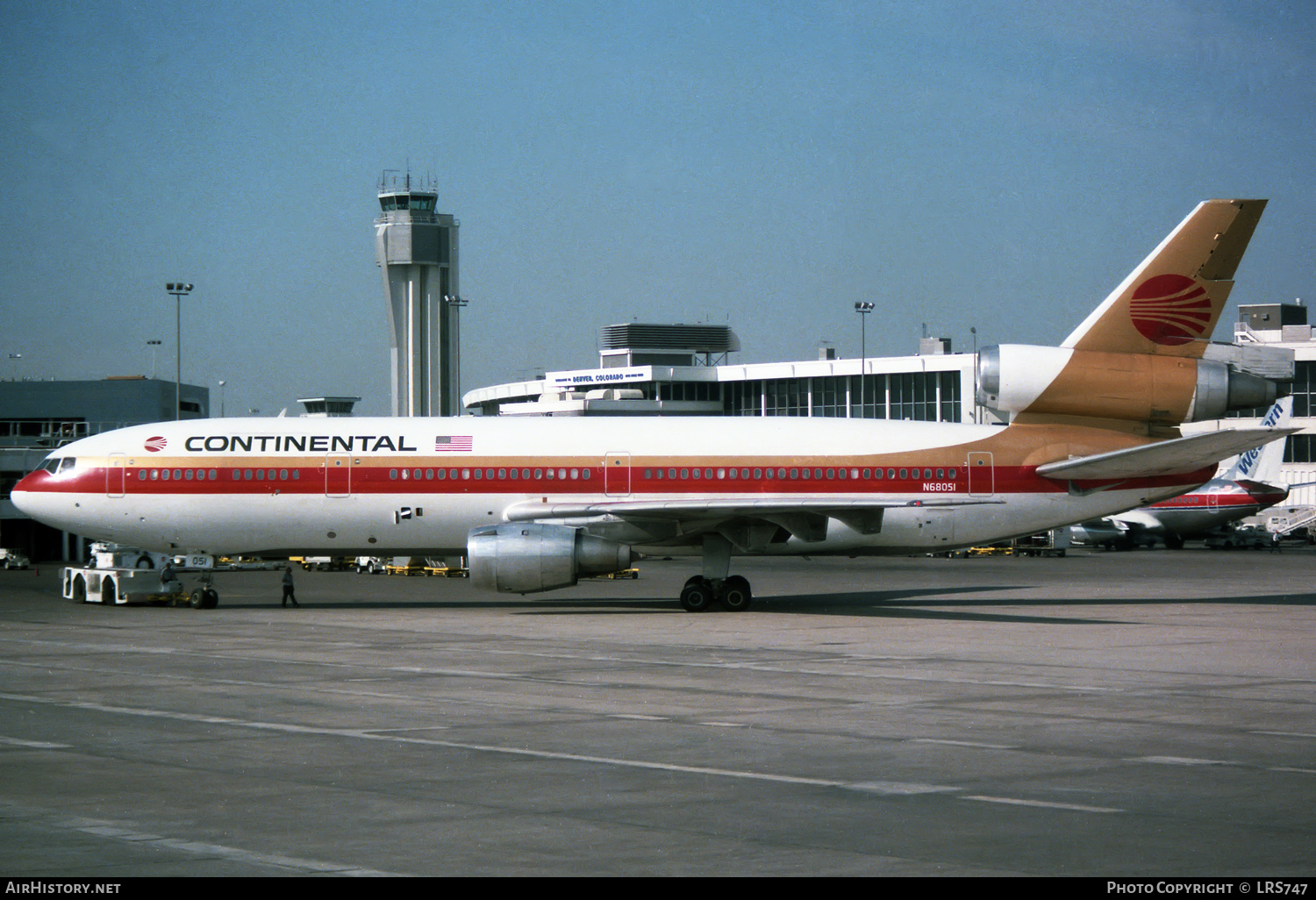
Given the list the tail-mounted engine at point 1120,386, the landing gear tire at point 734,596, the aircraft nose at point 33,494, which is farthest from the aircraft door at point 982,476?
the aircraft nose at point 33,494

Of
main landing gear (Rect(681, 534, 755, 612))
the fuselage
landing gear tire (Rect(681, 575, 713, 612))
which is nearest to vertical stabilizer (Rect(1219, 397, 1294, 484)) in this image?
the fuselage

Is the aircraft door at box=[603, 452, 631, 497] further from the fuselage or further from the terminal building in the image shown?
the terminal building

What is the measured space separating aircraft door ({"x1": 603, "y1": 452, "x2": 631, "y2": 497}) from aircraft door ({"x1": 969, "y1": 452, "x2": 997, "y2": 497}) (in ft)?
29.3

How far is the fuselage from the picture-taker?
34625 mm

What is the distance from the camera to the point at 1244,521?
304ft

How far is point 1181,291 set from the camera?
34469mm

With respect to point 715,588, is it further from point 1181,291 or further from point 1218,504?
point 1218,504

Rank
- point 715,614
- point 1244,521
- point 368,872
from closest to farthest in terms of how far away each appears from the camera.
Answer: point 368,872, point 715,614, point 1244,521

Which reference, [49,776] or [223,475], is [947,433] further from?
[49,776]

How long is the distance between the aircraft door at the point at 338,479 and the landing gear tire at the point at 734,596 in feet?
32.9

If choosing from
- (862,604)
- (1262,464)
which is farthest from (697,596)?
(1262,464)

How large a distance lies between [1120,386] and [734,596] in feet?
37.3

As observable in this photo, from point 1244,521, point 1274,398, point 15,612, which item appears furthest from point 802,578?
point 1244,521

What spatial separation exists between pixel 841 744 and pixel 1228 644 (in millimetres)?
14056
